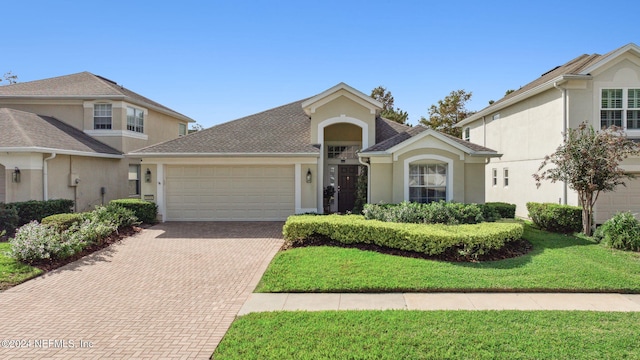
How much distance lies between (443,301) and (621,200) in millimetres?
12045

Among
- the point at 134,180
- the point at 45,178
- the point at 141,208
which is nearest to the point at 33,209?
the point at 45,178

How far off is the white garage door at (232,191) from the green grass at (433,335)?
9.55 meters

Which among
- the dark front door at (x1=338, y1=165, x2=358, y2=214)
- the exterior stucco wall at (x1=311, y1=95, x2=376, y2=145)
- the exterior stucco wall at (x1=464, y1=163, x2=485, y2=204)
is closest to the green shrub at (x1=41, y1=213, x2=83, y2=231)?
the exterior stucco wall at (x1=311, y1=95, x2=376, y2=145)

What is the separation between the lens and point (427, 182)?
13.9 m

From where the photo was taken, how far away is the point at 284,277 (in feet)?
26.0

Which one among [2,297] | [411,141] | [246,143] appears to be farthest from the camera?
[246,143]

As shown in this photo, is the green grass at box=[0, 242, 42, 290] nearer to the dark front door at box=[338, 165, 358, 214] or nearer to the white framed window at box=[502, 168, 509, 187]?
the dark front door at box=[338, 165, 358, 214]

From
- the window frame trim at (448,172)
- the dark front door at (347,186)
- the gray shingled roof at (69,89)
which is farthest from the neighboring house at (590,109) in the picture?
the gray shingled roof at (69,89)

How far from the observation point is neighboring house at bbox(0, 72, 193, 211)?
1457 cm

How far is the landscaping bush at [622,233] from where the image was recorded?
10.2 meters

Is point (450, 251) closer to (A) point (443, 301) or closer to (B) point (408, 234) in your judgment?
(B) point (408, 234)

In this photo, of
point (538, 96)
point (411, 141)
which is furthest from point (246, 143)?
point (538, 96)

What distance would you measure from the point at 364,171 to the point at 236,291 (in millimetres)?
10389

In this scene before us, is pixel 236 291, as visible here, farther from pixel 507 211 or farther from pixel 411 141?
pixel 507 211
